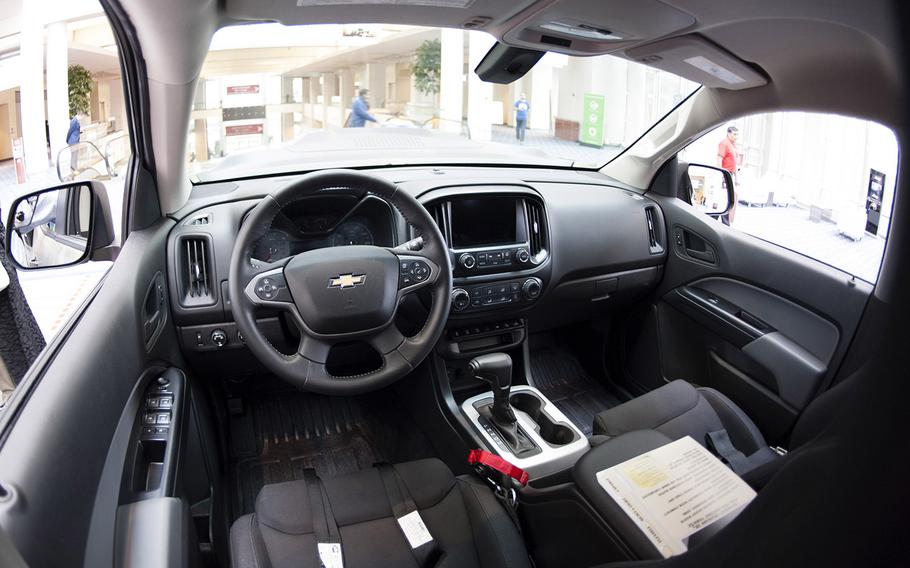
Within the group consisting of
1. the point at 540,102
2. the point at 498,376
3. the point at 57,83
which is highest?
the point at 540,102

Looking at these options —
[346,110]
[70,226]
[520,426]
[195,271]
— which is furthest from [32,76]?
[346,110]

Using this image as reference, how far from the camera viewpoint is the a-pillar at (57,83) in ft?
4.43

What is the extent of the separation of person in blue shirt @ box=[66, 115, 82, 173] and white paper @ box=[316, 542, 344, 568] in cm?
117

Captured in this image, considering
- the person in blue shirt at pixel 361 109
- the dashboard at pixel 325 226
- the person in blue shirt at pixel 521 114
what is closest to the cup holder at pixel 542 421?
the dashboard at pixel 325 226

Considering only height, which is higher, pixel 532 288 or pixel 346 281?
pixel 346 281

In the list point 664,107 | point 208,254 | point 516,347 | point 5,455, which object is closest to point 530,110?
point 664,107

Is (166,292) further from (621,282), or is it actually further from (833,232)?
(833,232)

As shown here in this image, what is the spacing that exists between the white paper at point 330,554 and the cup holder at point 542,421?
974 millimetres

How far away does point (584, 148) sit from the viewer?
11.6 ft

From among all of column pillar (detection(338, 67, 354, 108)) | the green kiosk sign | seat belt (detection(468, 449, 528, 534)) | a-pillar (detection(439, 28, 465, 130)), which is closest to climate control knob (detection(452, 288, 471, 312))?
seat belt (detection(468, 449, 528, 534))

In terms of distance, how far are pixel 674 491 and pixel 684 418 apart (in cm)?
109

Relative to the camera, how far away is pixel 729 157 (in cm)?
264

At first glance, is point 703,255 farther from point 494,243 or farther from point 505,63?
point 505,63

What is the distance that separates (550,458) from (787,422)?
81cm
